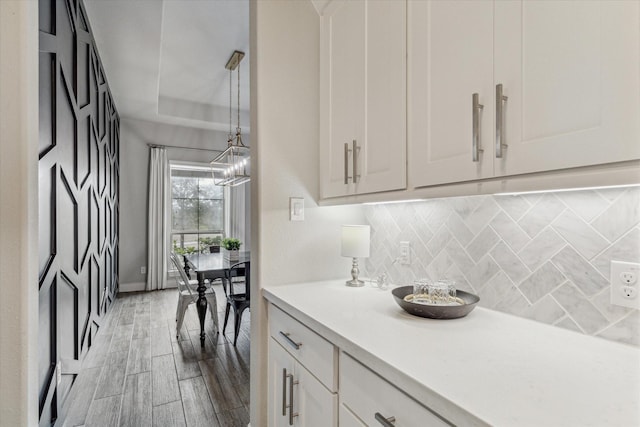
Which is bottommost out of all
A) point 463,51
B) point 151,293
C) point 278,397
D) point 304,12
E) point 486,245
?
point 151,293

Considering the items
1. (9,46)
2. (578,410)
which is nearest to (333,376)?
(578,410)

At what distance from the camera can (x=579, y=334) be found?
934 millimetres

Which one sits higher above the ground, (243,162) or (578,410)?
(243,162)

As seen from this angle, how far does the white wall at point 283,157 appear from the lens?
1.60 meters

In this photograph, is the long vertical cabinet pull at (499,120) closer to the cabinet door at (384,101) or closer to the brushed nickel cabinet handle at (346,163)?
the cabinet door at (384,101)

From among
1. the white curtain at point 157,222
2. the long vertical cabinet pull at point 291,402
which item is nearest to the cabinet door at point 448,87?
the long vertical cabinet pull at point 291,402

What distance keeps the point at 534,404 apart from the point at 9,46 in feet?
5.80

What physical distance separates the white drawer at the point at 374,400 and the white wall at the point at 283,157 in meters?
0.77

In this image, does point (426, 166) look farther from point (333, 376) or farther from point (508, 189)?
point (333, 376)

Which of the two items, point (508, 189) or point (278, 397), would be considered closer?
point (508, 189)

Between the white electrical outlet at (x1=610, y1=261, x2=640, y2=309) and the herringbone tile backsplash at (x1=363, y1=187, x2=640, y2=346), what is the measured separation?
17mm

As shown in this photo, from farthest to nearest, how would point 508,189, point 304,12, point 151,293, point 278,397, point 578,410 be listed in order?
point 151,293
point 304,12
point 278,397
point 508,189
point 578,410

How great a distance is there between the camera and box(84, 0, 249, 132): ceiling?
263cm

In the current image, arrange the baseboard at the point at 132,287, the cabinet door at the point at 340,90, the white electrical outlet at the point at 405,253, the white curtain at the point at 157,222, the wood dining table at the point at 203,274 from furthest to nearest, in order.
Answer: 1. the white curtain at the point at 157,222
2. the baseboard at the point at 132,287
3. the wood dining table at the point at 203,274
4. the white electrical outlet at the point at 405,253
5. the cabinet door at the point at 340,90
